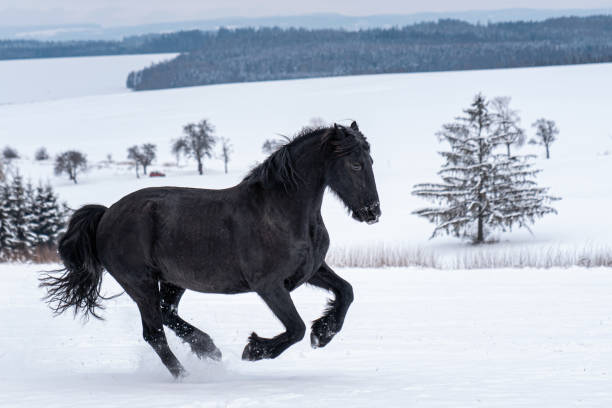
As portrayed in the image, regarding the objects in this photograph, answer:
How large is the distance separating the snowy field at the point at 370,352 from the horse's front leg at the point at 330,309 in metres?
0.34

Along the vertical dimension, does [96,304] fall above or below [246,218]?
below

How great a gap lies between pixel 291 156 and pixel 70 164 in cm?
8420

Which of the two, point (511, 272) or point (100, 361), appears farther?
point (511, 272)

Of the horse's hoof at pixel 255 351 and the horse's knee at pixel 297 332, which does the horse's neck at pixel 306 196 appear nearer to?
the horse's knee at pixel 297 332

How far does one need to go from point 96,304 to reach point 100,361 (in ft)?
2.79

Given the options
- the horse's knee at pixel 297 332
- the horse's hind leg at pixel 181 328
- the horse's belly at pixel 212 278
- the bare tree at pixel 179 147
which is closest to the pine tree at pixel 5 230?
the horse's hind leg at pixel 181 328

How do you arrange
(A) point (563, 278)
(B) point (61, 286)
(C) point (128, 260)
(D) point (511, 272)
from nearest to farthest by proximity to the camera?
(C) point (128, 260), (B) point (61, 286), (A) point (563, 278), (D) point (511, 272)

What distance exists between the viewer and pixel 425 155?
8331 cm

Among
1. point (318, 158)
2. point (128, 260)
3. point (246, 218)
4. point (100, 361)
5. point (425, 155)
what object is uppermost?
point (318, 158)

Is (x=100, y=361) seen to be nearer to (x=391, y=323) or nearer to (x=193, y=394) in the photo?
(x=193, y=394)

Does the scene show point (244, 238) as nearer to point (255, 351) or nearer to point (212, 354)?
point (255, 351)

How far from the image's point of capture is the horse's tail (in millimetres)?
7250

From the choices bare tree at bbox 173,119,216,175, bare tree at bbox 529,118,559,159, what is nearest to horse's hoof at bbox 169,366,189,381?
bare tree at bbox 529,118,559,159

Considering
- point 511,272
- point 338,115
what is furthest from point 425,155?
point 511,272
